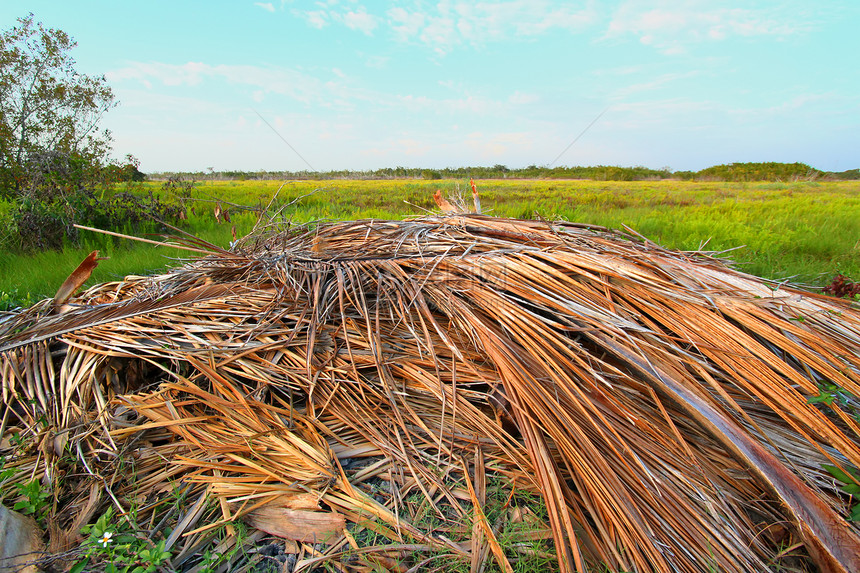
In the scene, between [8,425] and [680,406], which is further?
[8,425]

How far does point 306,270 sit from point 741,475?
6.47ft

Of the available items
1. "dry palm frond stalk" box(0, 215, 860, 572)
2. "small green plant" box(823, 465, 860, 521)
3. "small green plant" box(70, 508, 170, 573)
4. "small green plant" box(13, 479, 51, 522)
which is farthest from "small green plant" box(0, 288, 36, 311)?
"small green plant" box(823, 465, 860, 521)

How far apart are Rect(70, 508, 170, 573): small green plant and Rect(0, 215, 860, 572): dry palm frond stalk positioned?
3.9 inches

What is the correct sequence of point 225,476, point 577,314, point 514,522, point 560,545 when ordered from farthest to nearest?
1. point 577,314
2. point 225,476
3. point 514,522
4. point 560,545

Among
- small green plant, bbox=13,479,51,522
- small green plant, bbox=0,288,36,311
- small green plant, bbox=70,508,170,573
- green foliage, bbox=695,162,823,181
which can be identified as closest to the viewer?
small green plant, bbox=70,508,170,573

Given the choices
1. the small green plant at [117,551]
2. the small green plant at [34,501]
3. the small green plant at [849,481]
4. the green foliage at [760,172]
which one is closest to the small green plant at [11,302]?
the small green plant at [34,501]

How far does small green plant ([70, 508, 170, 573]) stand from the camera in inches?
43.5

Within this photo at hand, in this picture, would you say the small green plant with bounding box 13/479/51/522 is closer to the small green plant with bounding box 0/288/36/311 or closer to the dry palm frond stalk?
the dry palm frond stalk

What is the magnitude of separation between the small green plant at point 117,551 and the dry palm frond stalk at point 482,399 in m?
0.10

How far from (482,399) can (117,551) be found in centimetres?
133

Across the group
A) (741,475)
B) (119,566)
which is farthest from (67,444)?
(741,475)

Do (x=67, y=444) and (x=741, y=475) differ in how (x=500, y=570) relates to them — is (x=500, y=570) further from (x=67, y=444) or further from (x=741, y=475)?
(x=67, y=444)

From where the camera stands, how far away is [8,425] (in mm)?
1642

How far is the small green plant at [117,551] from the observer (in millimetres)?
1105
